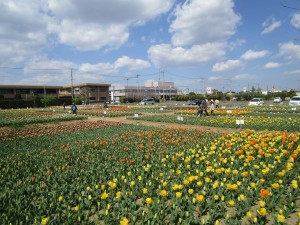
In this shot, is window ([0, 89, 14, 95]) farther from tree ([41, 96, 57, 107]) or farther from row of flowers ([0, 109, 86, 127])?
row of flowers ([0, 109, 86, 127])

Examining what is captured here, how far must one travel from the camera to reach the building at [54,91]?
235ft

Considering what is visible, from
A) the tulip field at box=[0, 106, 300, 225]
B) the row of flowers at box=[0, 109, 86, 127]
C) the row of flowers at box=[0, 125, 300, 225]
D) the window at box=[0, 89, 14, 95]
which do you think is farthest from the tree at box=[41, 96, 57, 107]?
the row of flowers at box=[0, 125, 300, 225]

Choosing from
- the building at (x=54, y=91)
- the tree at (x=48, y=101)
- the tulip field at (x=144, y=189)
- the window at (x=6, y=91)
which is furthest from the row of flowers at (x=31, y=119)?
the window at (x=6, y=91)

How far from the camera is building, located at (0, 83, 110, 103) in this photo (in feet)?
235

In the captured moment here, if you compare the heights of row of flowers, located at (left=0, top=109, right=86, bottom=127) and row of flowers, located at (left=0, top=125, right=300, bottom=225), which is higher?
row of flowers, located at (left=0, top=109, right=86, bottom=127)

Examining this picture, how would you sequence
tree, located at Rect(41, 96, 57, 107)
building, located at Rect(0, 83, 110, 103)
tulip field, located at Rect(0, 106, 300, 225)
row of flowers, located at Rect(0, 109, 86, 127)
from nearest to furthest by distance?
tulip field, located at Rect(0, 106, 300, 225) → row of flowers, located at Rect(0, 109, 86, 127) → tree, located at Rect(41, 96, 57, 107) → building, located at Rect(0, 83, 110, 103)

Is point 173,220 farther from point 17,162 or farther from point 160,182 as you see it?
point 17,162

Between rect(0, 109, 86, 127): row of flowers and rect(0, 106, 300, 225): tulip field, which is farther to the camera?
rect(0, 109, 86, 127): row of flowers

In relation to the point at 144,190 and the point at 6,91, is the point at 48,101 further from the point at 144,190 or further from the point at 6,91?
the point at 144,190

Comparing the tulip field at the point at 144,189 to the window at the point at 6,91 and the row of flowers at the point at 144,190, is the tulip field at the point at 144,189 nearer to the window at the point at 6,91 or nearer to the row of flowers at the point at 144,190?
the row of flowers at the point at 144,190

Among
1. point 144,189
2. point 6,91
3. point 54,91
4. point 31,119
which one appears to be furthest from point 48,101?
point 144,189

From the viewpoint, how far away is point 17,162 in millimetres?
7359

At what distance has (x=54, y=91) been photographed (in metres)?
82.4

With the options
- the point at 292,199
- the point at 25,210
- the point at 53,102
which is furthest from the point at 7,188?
the point at 53,102
